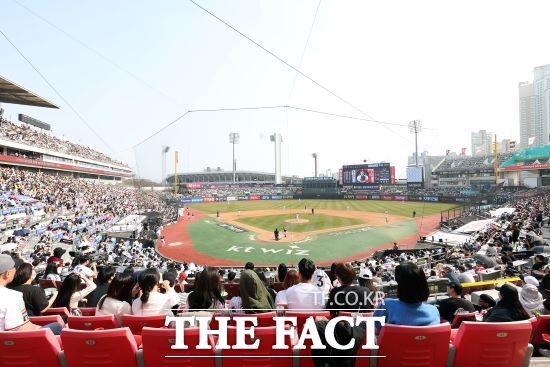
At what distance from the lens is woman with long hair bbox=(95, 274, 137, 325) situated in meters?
4.07

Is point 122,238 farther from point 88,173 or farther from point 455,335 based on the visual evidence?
point 88,173

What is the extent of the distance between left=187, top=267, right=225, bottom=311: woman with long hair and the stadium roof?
1639 inches

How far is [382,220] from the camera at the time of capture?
3794 centimetres

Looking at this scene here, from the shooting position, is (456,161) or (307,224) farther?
(456,161)

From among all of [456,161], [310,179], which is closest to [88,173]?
[310,179]

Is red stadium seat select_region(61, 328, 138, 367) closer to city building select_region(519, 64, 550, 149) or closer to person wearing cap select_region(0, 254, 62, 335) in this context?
person wearing cap select_region(0, 254, 62, 335)

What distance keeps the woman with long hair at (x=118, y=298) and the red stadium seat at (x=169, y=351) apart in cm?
114

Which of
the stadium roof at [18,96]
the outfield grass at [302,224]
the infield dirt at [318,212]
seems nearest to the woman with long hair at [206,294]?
the infield dirt at [318,212]

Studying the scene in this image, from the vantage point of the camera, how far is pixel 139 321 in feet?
12.0

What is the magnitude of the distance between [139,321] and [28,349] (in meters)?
1.06

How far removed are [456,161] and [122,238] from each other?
93.5m

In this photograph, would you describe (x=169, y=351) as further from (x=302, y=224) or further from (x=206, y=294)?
(x=302, y=224)

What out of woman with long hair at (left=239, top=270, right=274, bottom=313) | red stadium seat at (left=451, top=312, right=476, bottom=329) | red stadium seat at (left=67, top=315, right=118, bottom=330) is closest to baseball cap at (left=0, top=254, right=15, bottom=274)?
red stadium seat at (left=67, top=315, right=118, bottom=330)

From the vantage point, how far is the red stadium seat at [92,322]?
3.58 meters
